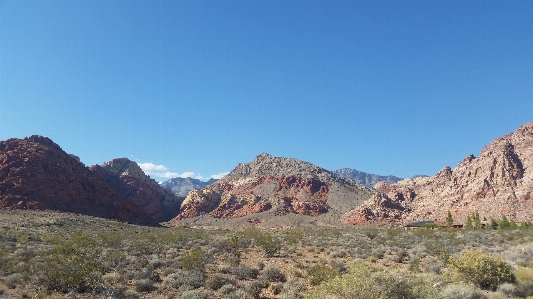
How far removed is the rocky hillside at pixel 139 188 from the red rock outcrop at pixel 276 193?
8105 millimetres

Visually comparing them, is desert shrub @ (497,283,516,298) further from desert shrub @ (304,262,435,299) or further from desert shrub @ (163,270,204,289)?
desert shrub @ (163,270,204,289)

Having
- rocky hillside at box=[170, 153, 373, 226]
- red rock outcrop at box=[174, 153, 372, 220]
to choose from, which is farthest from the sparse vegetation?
red rock outcrop at box=[174, 153, 372, 220]

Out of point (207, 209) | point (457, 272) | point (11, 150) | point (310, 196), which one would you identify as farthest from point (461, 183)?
point (11, 150)

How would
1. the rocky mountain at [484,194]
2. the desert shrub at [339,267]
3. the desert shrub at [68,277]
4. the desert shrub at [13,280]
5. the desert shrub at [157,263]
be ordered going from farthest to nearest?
the rocky mountain at [484,194]
the desert shrub at [157,263]
the desert shrub at [339,267]
the desert shrub at [13,280]
the desert shrub at [68,277]

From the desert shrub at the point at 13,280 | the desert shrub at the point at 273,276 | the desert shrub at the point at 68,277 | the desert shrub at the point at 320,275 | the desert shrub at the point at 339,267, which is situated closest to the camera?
the desert shrub at the point at 68,277

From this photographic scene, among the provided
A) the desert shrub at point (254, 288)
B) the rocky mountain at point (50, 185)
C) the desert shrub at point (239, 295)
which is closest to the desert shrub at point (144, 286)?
the desert shrub at point (239, 295)

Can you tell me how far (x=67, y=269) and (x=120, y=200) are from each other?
64.2 meters

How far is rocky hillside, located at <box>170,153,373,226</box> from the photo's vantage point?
85.3 meters

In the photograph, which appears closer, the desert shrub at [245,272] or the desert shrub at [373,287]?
the desert shrub at [373,287]

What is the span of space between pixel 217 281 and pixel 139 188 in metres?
88.3

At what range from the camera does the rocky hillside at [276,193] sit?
85.3 m

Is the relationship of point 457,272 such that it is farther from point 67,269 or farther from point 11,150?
point 11,150

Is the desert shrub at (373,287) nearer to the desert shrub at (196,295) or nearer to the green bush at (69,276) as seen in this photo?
the desert shrub at (196,295)

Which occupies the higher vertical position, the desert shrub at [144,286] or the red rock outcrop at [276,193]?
the red rock outcrop at [276,193]
